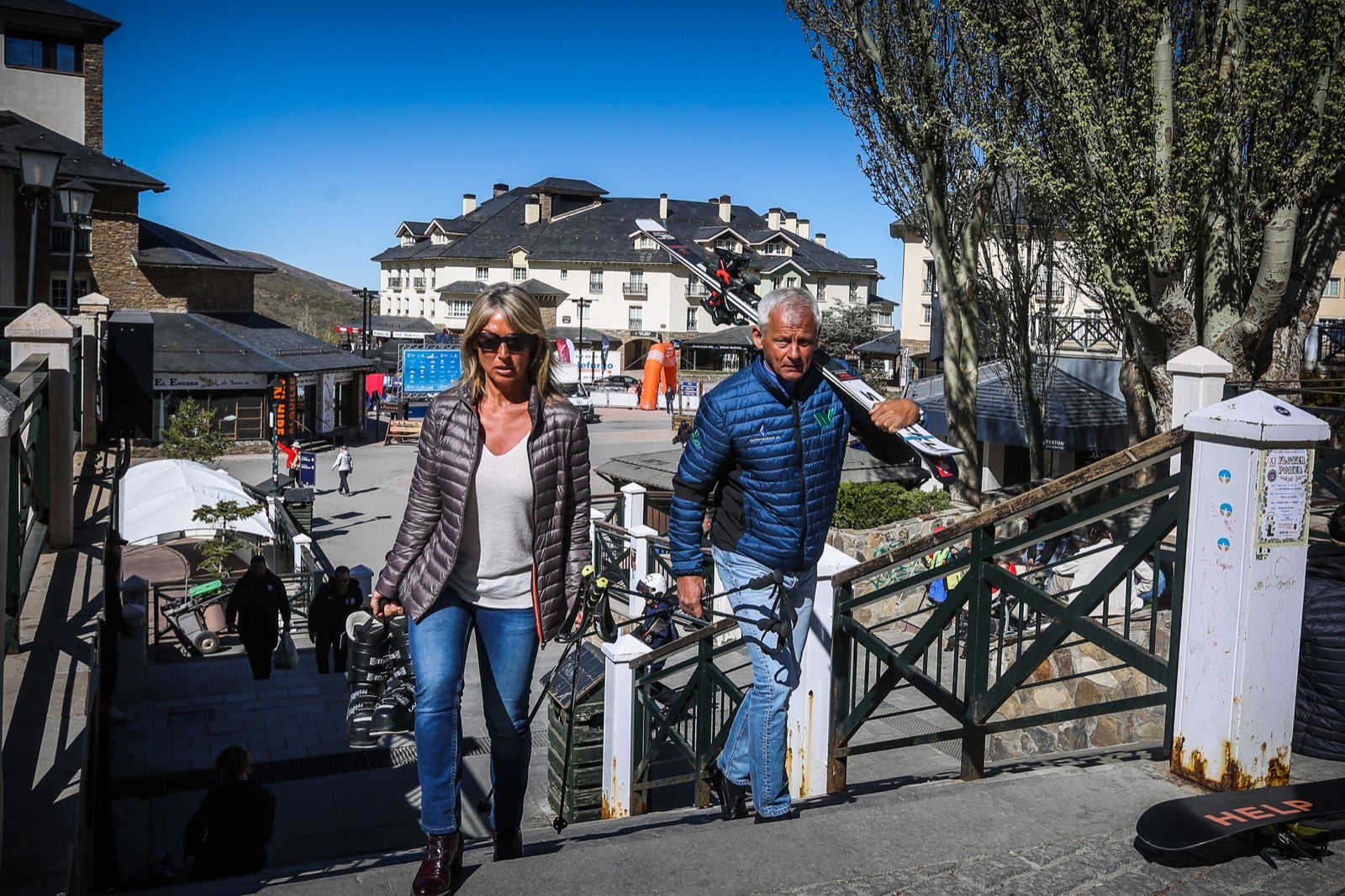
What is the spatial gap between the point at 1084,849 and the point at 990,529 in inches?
49.7

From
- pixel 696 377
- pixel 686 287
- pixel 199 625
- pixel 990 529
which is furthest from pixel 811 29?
pixel 686 287

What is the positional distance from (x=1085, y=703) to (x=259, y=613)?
27.0 ft

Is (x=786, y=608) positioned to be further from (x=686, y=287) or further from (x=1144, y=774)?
(x=686, y=287)

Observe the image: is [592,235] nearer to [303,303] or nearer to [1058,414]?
[1058,414]

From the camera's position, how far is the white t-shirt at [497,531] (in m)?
3.22

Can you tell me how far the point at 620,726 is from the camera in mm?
6699

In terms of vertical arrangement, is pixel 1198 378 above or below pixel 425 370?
above

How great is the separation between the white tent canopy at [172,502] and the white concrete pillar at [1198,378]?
1332cm

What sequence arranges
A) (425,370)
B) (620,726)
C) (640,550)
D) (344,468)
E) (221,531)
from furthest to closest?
(425,370)
(344,468)
(221,531)
(640,550)
(620,726)

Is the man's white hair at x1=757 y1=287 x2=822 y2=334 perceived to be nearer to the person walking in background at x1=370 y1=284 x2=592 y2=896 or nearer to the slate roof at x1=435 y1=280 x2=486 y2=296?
the person walking in background at x1=370 y1=284 x2=592 y2=896

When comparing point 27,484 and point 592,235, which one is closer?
point 27,484

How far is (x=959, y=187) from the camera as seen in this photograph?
56.5ft

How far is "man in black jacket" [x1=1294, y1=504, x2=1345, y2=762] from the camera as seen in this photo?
4.13m

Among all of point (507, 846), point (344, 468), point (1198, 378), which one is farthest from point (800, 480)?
point (344, 468)
